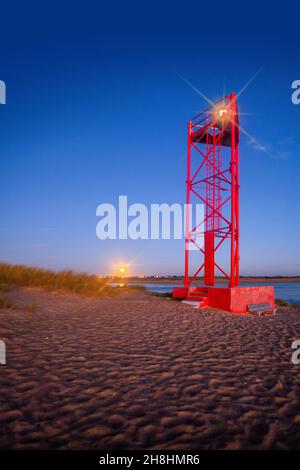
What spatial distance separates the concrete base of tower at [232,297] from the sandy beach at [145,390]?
14.4ft

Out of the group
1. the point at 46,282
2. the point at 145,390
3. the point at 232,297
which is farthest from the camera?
the point at 46,282

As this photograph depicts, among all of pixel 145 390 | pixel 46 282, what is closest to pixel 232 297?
pixel 145 390

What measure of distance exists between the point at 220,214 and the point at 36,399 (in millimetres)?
11933

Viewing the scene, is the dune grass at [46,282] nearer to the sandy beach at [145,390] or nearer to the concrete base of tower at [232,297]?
the concrete base of tower at [232,297]

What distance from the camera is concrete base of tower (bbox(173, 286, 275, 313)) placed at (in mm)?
11234

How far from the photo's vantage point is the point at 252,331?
7.51 metres

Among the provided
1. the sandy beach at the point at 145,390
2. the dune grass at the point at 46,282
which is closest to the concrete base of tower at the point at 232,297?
the sandy beach at the point at 145,390


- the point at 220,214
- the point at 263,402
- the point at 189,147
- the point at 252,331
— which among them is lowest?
the point at 252,331

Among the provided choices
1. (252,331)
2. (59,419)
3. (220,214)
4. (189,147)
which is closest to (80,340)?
(59,419)

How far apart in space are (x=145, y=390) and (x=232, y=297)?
8570 millimetres

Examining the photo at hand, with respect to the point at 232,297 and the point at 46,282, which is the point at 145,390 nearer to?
the point at 232,297

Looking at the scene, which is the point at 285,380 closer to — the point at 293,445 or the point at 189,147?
the point at 293,445

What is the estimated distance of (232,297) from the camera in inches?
440

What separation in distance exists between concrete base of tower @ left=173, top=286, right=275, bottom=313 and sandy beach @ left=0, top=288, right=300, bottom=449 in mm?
4396
